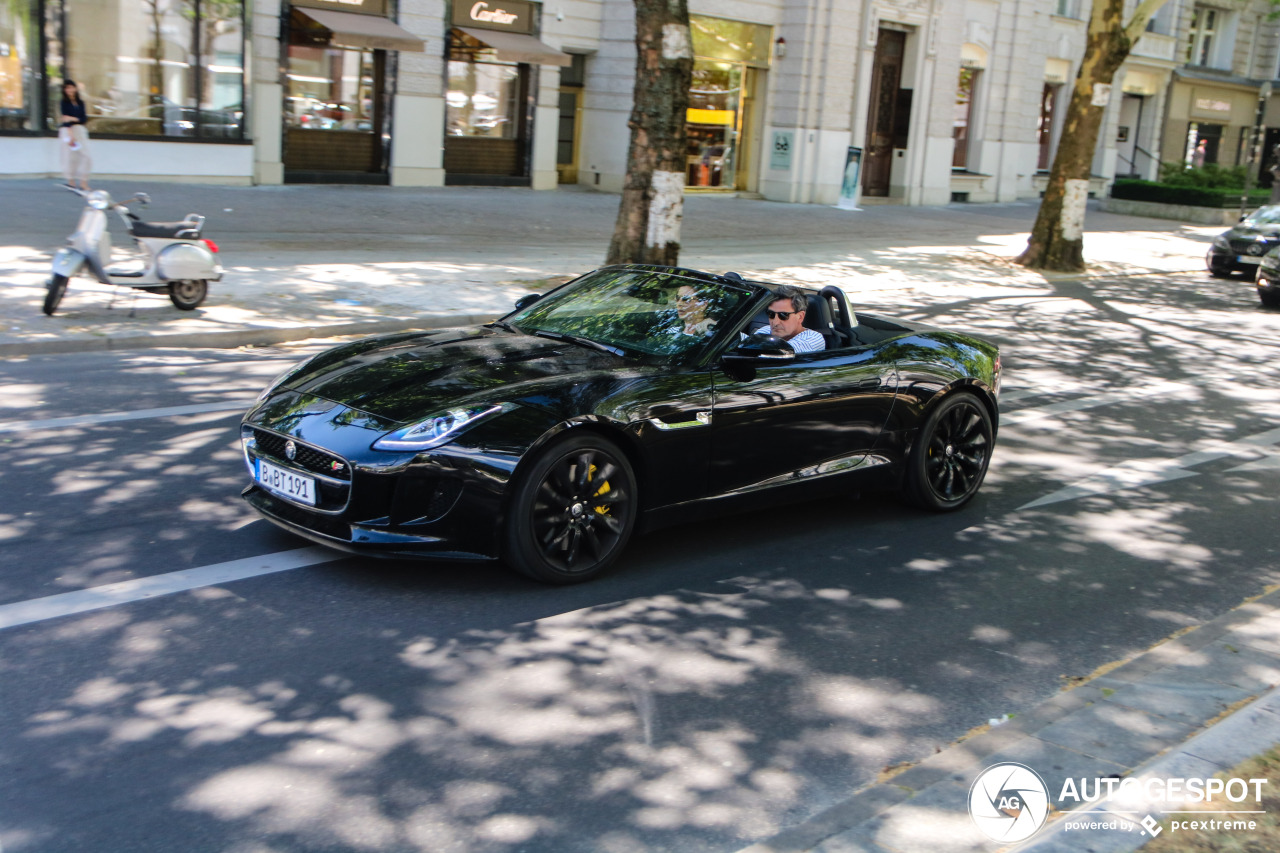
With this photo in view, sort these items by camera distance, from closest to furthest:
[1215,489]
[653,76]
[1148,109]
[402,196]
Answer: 1. [1215,489]
2. [653,76]
3. [402,196]
4. [1148,109]

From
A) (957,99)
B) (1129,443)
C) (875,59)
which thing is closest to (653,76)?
(1129,443)

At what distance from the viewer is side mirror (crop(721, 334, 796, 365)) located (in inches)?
241

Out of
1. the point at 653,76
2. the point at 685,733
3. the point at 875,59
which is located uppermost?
the point at 875,59

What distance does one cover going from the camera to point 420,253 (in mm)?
17922

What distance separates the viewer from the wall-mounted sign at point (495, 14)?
87.4 feet

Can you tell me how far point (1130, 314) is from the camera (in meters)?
17.7

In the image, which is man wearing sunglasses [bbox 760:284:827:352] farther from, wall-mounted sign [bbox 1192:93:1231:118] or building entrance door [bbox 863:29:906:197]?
wall-mounted sign [bbox 1192:93:1231:118]

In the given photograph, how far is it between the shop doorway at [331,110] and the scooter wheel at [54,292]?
13.6m

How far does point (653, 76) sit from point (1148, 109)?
39.5m

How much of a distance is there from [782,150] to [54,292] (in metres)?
23.3

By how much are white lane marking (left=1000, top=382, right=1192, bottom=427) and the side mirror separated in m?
4.29

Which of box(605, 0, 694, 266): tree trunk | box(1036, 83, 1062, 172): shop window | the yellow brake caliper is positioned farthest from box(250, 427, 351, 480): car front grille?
box(1036, 83, 1062, 172): shop window

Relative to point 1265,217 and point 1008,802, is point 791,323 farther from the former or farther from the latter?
point 1265,217

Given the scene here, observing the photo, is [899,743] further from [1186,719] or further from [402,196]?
[402,196]
